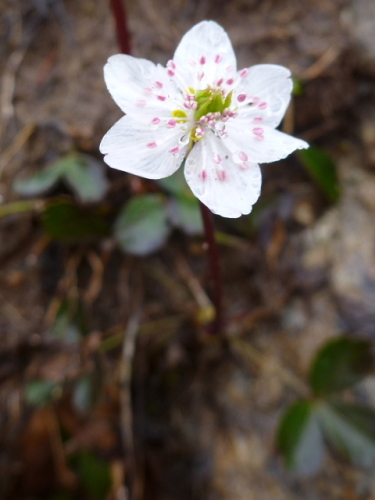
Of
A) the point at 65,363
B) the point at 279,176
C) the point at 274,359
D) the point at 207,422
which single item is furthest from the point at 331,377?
the point at 65,363

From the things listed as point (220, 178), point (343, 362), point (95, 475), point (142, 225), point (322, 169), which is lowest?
point (95, 475)

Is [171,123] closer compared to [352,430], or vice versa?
[171,123]

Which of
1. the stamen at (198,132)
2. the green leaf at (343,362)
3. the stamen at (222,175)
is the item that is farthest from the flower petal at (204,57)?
the green leaf at (343,362)

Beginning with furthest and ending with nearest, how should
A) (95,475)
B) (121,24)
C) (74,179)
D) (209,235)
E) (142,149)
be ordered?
(95,475), (74,179), (121,24), (209,235), (142,149)

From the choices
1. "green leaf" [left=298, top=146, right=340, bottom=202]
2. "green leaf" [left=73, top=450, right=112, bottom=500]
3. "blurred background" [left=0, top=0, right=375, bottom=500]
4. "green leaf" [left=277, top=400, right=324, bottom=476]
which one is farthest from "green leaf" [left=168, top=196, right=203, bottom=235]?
"green leaf" [left=73, top=450, right=112, bottom=500]

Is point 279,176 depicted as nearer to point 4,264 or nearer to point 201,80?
point 201,80

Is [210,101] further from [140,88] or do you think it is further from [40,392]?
[40,392]

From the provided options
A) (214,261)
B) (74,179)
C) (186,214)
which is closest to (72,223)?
(74,179)
